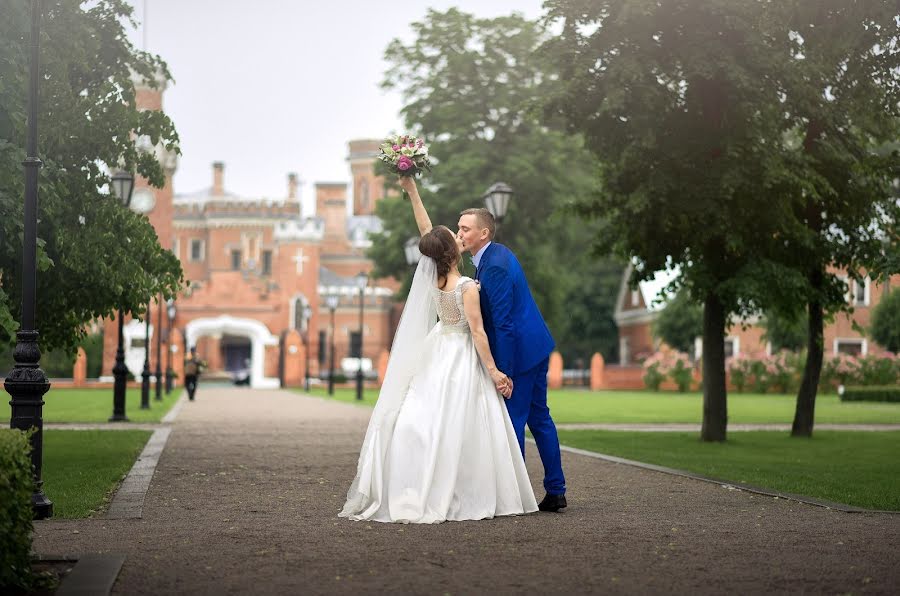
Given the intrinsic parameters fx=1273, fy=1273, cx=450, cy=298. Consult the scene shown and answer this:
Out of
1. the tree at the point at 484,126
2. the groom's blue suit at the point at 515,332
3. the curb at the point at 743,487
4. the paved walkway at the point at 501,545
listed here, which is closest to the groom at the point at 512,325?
the groom's blue suit at the point at 515,332

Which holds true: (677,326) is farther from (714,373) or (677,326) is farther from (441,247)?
(441,247)

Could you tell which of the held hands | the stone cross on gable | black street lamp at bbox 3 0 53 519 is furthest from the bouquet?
the stone cross on gable

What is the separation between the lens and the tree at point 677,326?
5756cm

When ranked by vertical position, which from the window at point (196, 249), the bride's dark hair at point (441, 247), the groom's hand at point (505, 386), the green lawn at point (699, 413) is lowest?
the green lawn at point (699, 413)

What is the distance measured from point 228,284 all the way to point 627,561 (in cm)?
6174

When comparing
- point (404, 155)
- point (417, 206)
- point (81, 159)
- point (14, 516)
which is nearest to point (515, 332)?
point (417, 206)

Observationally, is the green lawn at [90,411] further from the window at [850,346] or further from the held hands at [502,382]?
the window at [850,346]

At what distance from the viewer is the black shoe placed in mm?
8695

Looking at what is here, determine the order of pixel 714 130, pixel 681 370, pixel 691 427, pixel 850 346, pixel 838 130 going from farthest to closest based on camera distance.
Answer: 1. pixel 850 346
2. pixel 681 370
3. pixel 691 427
4. pixel 838 130
5. pixel 714 130

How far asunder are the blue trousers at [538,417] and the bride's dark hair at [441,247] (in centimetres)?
91

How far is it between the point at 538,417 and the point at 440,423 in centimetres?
88

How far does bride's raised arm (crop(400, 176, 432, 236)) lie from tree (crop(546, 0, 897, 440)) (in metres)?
7.77

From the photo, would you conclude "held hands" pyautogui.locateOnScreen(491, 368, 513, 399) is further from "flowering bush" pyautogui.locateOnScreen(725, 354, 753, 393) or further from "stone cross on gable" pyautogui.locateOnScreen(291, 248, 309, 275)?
"stone cross on gable" pyautogui.locateOnScreen(291, 248, 309, 275)

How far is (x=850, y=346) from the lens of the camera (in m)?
58.5
